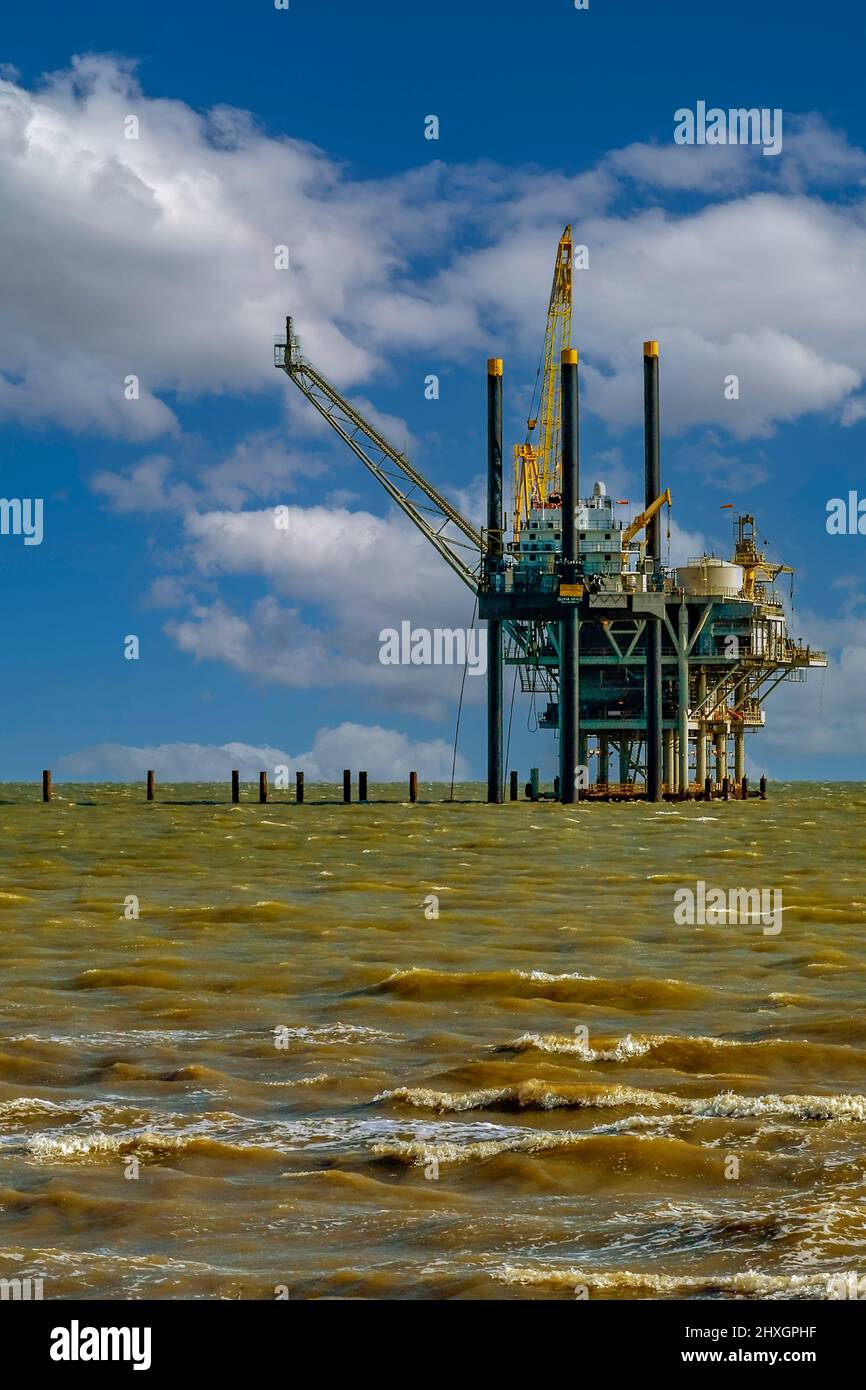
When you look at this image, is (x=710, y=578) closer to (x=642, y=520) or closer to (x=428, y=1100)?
(x=642, y=520)

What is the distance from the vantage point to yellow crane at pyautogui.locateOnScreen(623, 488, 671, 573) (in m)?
99.6

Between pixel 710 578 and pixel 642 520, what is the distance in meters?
Answer: 7.22

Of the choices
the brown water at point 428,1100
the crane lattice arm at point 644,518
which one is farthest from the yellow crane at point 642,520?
the brown water at point 428,1100

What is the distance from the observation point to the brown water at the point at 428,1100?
9.88 metres

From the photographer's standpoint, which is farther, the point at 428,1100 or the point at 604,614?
the point at 604,614

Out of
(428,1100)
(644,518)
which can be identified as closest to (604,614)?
(644,518)

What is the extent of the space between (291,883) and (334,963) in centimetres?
1458

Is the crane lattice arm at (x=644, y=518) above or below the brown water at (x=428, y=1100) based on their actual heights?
above

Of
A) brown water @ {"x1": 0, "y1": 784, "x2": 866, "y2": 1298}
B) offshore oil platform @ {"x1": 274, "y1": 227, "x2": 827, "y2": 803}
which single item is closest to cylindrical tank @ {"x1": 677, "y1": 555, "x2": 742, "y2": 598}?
offshore oil platform @ {"x1": 274, "y1": 227, "x2": 827, "y2": 803}

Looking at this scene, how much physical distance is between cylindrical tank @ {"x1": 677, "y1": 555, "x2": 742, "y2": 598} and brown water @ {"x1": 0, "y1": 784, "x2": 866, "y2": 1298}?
73654 mm

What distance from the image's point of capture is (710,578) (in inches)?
4136

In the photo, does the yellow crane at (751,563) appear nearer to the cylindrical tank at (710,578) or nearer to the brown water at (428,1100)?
the cylindrical tank at (710,578)

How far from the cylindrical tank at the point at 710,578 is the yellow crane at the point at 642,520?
456cm
